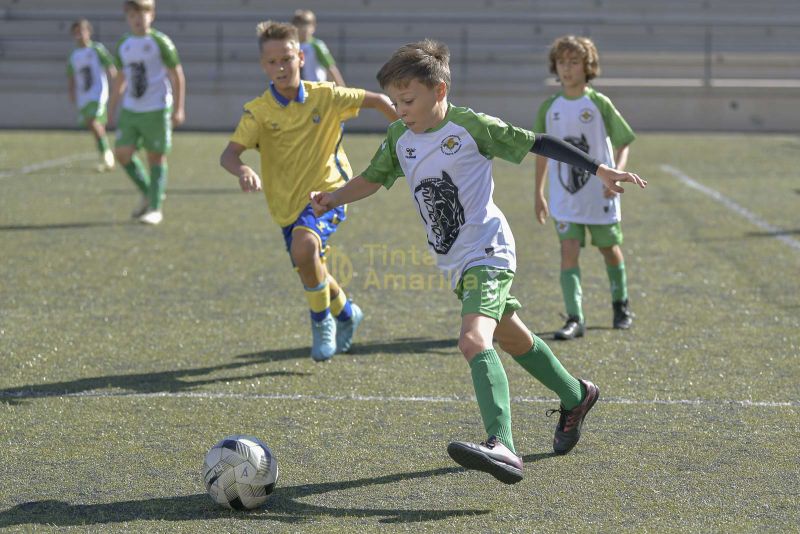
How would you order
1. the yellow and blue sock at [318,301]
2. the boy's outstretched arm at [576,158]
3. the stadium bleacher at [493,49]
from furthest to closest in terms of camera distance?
the stadium bleacher at [493,49] < the yellow and blue sock at [318,301] < the boy's outstretched arm at [576,158]

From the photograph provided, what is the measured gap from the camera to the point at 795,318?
6.93 m

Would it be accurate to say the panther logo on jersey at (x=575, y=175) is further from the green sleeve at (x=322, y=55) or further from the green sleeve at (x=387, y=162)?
the green sleeve at (x=322, y=55)

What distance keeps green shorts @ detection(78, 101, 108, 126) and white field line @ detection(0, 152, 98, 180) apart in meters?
0.56

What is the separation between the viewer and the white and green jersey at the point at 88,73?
16.8m

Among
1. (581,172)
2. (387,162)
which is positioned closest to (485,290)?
(387,162)

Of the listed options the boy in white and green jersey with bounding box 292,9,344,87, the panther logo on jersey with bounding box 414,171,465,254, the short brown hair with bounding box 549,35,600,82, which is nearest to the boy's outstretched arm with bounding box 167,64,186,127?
the boy in white and green jersey with bounding box 292,9,344,87

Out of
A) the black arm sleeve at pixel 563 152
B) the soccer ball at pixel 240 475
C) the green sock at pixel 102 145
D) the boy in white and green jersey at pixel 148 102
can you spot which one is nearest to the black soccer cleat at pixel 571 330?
the black arm sleeve at pixel 563 152

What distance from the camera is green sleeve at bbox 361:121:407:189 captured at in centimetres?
431

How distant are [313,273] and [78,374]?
1248mm

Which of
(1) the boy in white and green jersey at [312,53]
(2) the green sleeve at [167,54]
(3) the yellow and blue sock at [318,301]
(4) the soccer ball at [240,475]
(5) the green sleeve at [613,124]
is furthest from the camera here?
(1) the boy in white and green jersey at [312,53]

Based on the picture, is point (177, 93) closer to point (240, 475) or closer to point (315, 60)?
point (315, 60)

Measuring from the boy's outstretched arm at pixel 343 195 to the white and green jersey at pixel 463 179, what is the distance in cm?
20

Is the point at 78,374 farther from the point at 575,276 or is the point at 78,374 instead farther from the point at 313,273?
the point at 575,276

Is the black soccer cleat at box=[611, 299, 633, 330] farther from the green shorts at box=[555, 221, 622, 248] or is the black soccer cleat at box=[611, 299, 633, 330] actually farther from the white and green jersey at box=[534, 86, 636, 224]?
the white and green jersey at box=[534, 86, 636, 224]
